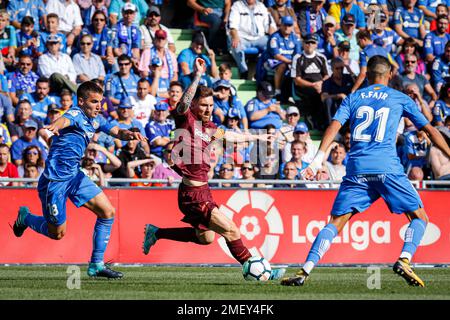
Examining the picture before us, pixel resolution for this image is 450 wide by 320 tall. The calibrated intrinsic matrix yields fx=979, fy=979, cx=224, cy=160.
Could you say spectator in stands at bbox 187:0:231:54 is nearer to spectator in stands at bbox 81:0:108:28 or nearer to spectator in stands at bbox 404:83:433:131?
spectator in stands at bbox 81:0:108:28

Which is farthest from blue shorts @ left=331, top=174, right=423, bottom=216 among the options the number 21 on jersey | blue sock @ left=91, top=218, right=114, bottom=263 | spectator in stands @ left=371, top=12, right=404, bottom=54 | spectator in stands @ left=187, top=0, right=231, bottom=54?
spectator in stands @ left=371, top=12, right=404, bottom=54

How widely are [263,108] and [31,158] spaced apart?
496 centimetres

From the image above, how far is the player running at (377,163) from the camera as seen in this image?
1056 cm

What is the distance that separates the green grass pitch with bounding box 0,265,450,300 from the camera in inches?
381

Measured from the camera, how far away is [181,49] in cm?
2094

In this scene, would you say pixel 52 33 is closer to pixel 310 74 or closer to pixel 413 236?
pixel 310 74

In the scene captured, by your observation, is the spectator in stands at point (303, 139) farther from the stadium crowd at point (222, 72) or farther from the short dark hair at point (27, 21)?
the short dark hair at point (27, 21)

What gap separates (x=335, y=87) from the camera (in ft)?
63.7

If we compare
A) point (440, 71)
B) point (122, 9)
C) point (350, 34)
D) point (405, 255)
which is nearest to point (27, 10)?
point (122, 9)

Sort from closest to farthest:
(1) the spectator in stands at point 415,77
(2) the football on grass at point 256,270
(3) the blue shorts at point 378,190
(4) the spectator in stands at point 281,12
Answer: (3) the blue shorts at point 378,190, (2) the football on grass at point 256,270, (1) the spectator in stands at point 415,77, (4) the spectator in stands at point 281,12

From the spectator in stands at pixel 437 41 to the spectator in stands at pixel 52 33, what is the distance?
26.3 ft

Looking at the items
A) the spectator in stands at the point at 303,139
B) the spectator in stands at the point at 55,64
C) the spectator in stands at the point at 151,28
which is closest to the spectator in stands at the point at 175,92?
the spectator in stands at the point at 55,64

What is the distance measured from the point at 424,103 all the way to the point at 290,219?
5.65 meters

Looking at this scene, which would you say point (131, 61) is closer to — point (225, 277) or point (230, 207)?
point (230, 207)
